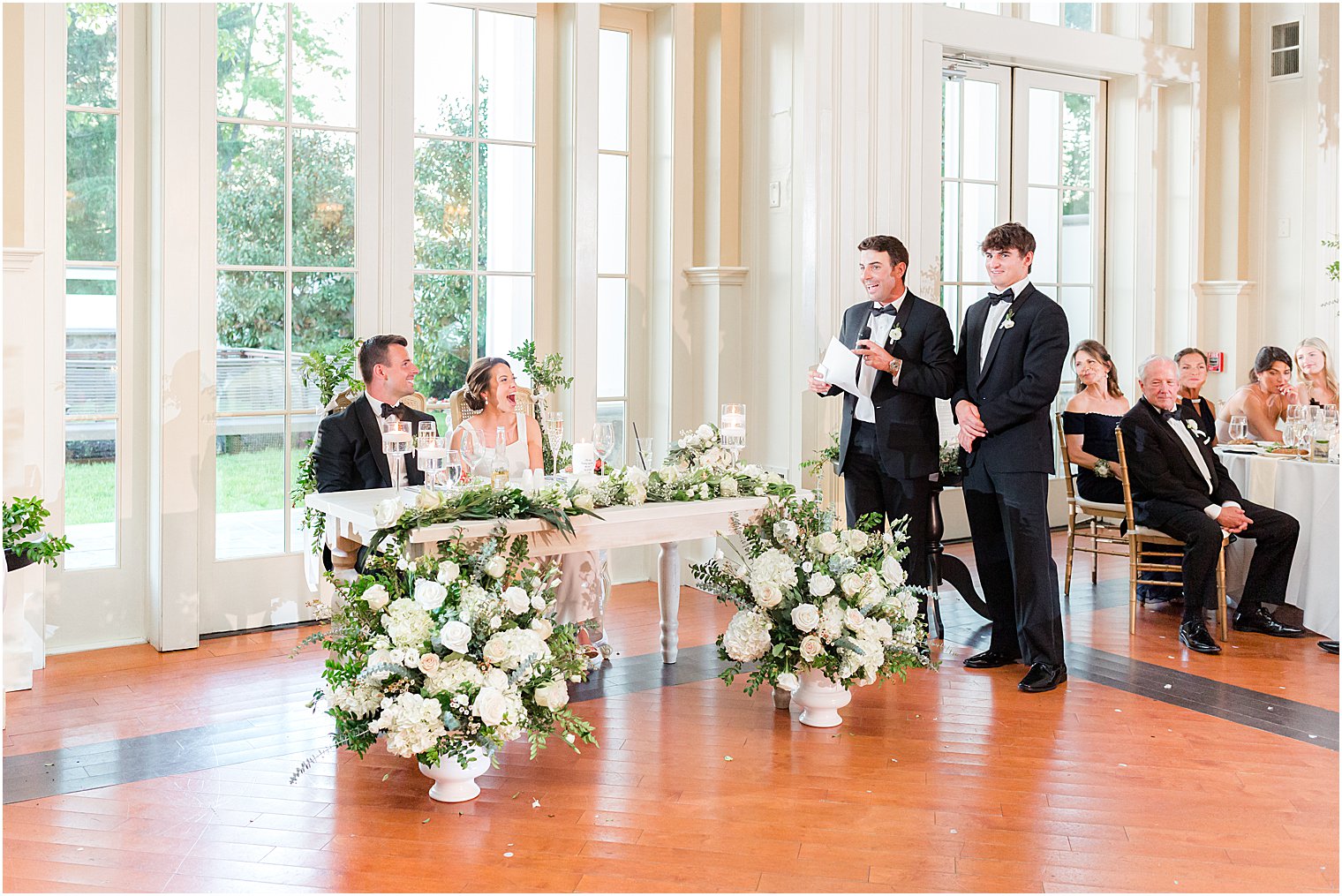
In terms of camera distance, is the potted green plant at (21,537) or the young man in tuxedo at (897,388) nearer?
the potted green plant at (21,537)

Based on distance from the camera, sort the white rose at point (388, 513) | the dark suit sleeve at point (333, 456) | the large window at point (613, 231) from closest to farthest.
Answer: the white rose at point (388, 513)
the dark suit sleeve at point (333, 456)
the large window at point (613, 231)

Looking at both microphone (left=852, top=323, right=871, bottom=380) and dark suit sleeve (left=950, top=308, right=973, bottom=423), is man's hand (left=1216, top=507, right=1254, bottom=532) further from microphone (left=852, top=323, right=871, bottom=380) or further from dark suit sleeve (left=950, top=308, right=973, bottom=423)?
microphone (left=852, top=323, right=871, bottom=380)

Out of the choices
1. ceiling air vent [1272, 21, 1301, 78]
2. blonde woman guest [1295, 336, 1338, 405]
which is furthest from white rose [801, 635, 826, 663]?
ceiling air vent [1272, 21, 1301, 78]

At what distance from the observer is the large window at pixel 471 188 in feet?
19.3

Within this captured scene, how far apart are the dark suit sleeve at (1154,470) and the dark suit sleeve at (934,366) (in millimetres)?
1126

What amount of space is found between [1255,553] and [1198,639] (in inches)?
24.4

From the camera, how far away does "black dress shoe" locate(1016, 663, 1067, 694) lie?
14.8 ft

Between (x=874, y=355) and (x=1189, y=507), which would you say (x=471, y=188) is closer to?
(x=874, y=355)

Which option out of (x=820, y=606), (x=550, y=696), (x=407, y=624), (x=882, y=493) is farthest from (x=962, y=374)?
(x=407, y=624)

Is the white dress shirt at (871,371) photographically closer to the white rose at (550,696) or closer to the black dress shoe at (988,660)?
the black dress shoe at (988,660)

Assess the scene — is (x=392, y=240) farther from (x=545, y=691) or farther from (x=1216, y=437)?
(x=1216, y=437)

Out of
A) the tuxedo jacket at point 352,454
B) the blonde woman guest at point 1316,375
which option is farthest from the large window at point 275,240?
the blonde woman guest at point 1316,375

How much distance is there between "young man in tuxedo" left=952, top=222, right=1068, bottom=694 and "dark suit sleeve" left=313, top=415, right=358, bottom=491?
93.1 inches

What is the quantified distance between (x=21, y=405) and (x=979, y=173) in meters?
5.46
